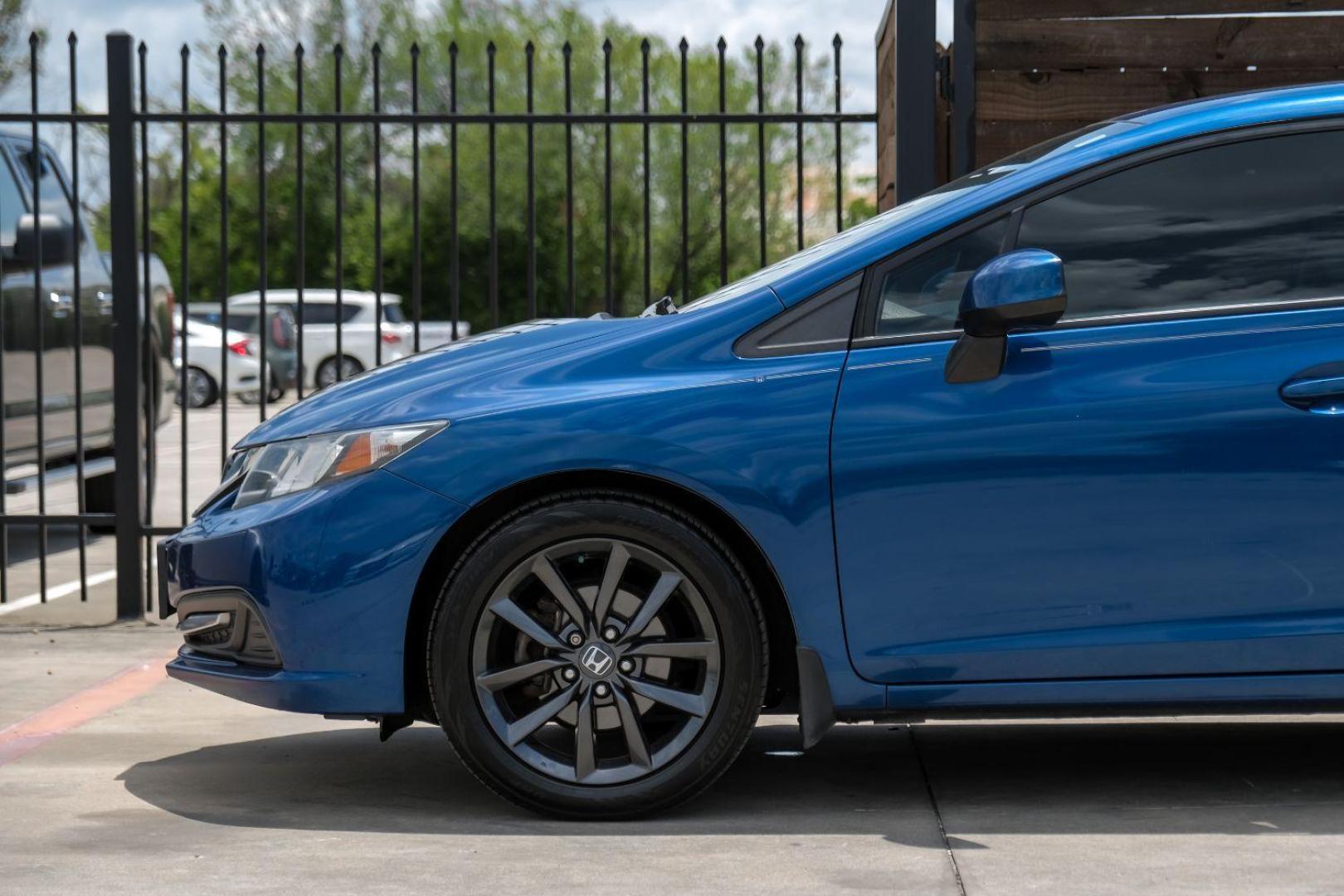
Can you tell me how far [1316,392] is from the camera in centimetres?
405

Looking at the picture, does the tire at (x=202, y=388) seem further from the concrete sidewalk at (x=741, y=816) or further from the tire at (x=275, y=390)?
the concrete sidewalk at (x=741, y=816)

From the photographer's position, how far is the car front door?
4043 mm

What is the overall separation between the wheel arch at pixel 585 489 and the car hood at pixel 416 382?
0.89 ft

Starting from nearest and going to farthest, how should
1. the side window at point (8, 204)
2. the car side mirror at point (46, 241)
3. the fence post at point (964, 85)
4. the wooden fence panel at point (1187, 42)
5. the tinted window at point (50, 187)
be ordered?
the wooden fence panel at point (1187, 42) < the fence post at point (964, 85) < the car side mirror at point (46, 241) < the side window at point (8, 204) < the tinted window at point (50, 187)

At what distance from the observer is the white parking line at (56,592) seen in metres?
8.02

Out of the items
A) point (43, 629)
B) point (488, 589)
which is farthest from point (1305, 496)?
point (43, 629)

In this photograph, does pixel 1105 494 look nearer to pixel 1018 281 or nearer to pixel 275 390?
pixel 1018 281

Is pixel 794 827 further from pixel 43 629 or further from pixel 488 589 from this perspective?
pixel 43 629

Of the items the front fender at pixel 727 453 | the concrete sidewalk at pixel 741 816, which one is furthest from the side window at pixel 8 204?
the front fender at pixel 727 453

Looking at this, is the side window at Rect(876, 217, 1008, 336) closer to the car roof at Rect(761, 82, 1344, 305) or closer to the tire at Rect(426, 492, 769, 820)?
the car roof at Rect(761, 82, 1344, 305)

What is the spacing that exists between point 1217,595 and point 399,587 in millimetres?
1803

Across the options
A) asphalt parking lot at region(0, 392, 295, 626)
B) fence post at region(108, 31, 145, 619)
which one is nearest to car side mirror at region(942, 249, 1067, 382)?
asphalt parking lot at region(0, 392, 295, 626)

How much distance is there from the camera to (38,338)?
25.0 feet

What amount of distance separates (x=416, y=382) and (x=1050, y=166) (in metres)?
1.55
